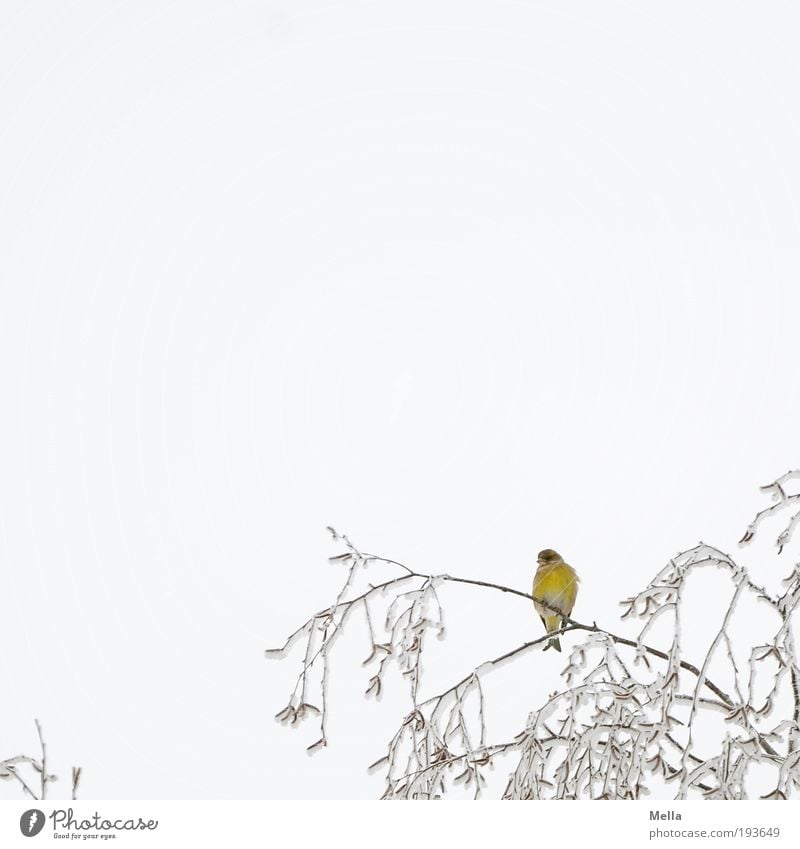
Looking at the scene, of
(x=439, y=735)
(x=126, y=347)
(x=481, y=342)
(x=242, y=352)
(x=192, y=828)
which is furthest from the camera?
(x=242, y=352)

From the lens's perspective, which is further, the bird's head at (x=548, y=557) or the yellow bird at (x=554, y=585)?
the bird's head at (x=548, y=557)

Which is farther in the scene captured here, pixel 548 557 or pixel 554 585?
pixel 548 557

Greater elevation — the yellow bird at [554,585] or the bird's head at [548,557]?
the bird's head at [548,557]

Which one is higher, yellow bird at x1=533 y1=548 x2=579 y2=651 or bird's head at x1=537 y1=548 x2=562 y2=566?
bird's head at x1=537 y1=548 x2=562 y2=566

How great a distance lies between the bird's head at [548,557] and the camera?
16.2ft

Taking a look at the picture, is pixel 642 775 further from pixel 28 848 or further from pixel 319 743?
pixel 28 848

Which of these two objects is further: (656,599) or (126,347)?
(126,347)

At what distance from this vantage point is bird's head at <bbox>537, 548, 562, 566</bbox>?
16.2 feet

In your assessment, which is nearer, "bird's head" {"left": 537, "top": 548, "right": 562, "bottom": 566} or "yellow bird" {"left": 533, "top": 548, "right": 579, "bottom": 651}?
"yellow bird" {"left": 533, "top": 548, "right": 579, "bottom": 651}

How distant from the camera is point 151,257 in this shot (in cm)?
19275

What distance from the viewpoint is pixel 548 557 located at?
501cm

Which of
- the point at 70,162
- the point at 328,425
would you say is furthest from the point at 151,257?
the point at 328,425

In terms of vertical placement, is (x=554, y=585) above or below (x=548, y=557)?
below

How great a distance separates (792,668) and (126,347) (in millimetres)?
157639
